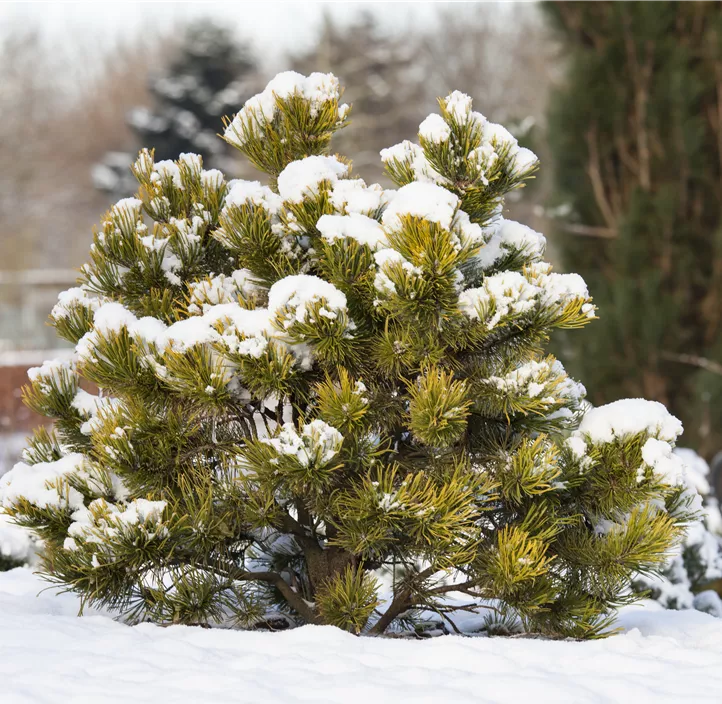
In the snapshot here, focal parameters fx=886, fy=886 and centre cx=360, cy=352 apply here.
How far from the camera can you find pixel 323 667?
8.36 ft

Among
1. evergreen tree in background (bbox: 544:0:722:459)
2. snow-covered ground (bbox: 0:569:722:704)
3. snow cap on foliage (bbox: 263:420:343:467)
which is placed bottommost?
snow-covered ground (bbox: 0:569:722:704)

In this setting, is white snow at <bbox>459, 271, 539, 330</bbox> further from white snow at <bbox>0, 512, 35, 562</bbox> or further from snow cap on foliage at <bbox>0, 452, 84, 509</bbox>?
white snow at <bbox>0, 512, 35, 562</bbox>

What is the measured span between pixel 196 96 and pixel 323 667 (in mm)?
27600

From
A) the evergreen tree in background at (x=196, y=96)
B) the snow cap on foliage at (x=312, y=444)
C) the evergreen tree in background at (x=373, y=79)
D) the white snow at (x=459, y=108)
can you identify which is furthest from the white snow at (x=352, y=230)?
the evergreen tree in background at (x=373, y=79)

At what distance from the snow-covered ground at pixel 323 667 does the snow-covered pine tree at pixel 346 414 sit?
192mm

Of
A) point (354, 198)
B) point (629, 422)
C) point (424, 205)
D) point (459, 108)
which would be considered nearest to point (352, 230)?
point (354, 198)

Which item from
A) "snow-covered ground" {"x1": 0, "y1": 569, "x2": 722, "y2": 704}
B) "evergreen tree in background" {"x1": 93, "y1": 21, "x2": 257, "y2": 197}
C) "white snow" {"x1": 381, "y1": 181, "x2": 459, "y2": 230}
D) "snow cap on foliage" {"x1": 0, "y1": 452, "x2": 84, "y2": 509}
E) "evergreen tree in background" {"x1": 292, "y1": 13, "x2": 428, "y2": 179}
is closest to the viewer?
"snow-covered ground" {"x1": 0, "y1": 569, "x2": 722, "y2": 704}

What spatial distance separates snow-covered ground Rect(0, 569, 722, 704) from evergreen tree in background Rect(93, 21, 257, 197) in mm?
25661

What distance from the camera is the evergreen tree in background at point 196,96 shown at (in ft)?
91.2

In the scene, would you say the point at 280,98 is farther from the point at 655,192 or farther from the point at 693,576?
the point at 655,192

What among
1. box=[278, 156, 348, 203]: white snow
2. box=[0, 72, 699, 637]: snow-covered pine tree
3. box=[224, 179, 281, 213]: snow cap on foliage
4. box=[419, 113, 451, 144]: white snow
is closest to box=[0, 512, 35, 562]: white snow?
box=[0, 72, 699, 637]: snow-covered pine tree

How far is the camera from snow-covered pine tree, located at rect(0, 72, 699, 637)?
2809 millimetres

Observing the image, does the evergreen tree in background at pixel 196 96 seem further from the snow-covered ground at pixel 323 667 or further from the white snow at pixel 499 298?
the snow-covered ground at pixel 323 667

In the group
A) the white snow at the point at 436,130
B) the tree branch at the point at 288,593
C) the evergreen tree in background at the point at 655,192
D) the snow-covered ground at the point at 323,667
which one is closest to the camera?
the snow-covered ground at the point at 323,667
